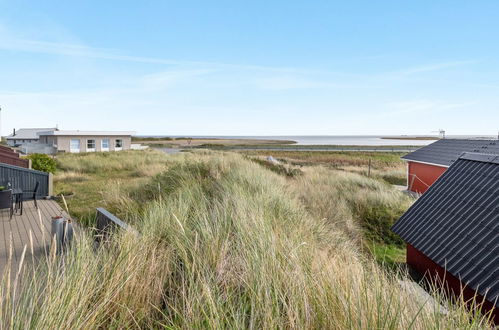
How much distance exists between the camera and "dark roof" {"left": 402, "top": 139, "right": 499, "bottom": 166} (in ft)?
56.3

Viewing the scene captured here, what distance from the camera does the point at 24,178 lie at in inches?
420

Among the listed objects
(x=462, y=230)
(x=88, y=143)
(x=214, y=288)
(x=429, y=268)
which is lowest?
(x=429, y=268)

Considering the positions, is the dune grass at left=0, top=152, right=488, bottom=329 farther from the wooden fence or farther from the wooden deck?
the wooden fence

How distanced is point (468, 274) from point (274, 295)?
3.48 meters

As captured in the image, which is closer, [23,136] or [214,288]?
[214,288]

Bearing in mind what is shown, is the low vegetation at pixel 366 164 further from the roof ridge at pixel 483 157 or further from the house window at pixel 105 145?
the house window at pixel 105 145

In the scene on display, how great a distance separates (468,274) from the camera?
4508 mm

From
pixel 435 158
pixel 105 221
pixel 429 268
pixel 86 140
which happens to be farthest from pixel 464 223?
pixel 86 140

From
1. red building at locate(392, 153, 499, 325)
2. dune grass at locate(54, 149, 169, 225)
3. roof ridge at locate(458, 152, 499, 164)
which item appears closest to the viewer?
red building at locate(392, 153, 499, 325)

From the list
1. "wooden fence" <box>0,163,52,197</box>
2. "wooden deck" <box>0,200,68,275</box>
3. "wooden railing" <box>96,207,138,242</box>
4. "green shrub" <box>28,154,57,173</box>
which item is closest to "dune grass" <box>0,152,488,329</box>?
"wooden railing" <box>96,207,138,242</box>

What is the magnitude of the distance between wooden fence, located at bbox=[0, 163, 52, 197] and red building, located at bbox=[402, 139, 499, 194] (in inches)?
668

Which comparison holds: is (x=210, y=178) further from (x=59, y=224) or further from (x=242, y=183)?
(x=59, y=224)

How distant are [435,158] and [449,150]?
93 centimetres

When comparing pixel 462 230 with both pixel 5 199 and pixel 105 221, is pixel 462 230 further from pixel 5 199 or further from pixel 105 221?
pixel 5 199
